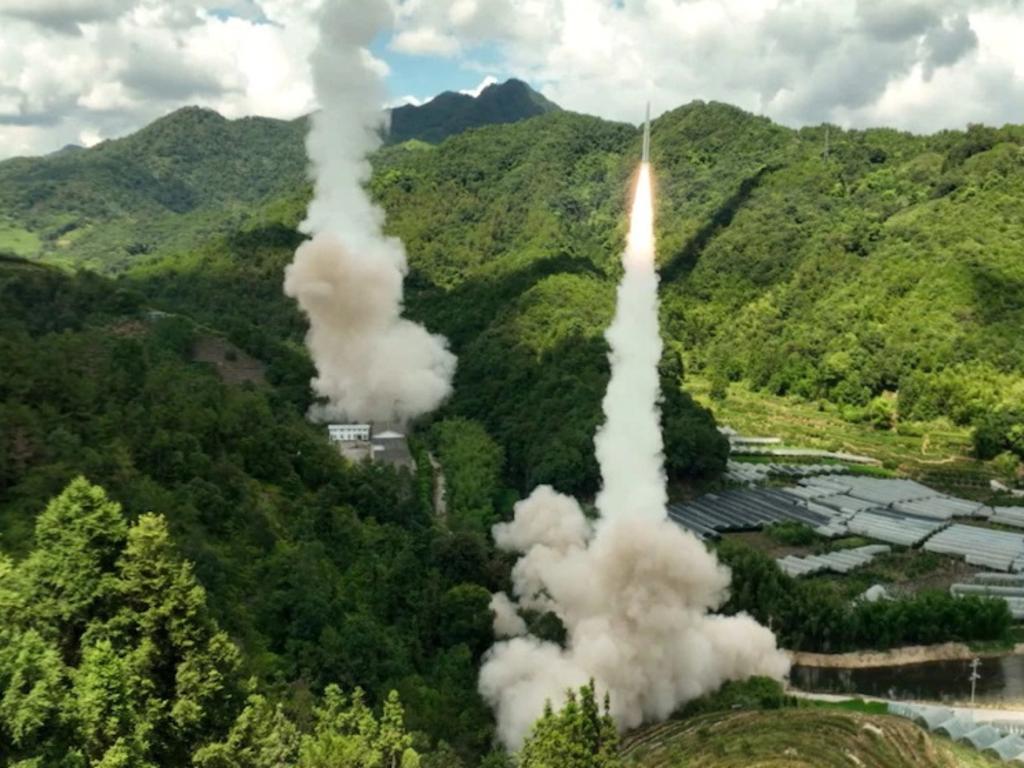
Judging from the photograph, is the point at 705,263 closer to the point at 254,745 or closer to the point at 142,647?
the point at 254,745

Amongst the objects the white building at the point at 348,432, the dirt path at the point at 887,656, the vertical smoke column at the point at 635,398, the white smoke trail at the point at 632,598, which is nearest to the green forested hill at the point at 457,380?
the white smoke trail at the point at 632,598

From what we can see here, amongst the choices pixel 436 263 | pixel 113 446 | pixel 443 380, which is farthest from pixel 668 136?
pixel 113 446

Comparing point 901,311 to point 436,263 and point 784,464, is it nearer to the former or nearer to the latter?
point 784,464

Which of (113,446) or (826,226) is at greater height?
(826,226)

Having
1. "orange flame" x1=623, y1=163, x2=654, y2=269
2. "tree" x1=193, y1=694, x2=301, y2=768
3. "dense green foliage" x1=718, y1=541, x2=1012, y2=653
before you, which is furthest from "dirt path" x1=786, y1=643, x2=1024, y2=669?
"tree" x1=193, y1=694, x2=301, y2=768

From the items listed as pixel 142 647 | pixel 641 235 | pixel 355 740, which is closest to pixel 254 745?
pixel 355 740
